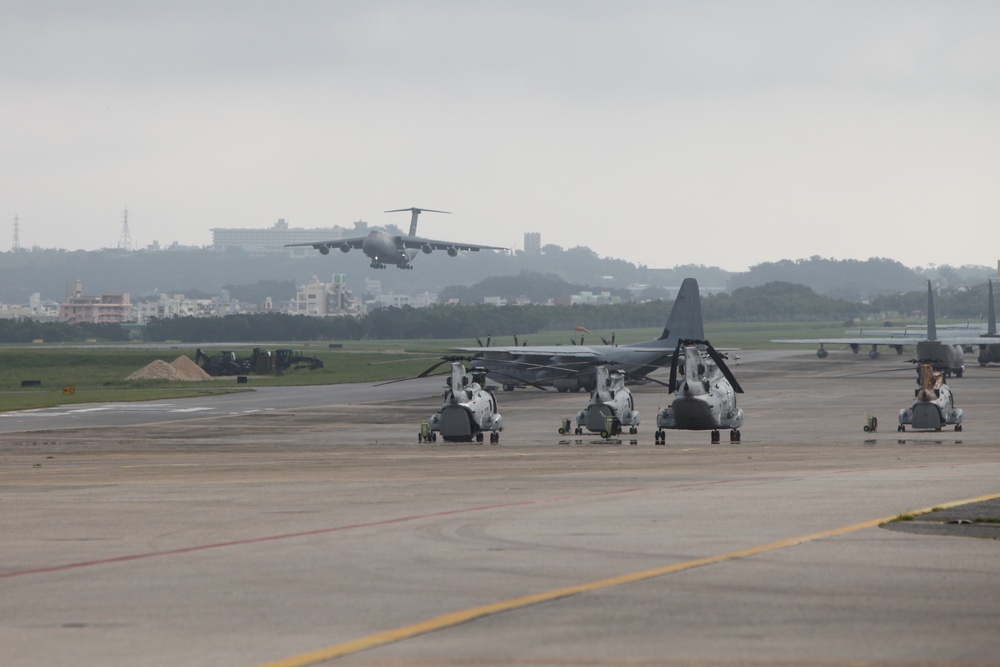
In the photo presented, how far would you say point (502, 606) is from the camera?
460 inches

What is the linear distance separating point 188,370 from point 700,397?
64544 mm

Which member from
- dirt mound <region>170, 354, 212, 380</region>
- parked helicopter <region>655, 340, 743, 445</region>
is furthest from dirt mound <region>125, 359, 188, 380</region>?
parked helicopter <region>655, 340, 743, 445</region>

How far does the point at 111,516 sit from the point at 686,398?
80.3ft

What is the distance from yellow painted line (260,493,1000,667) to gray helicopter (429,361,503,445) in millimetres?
27284

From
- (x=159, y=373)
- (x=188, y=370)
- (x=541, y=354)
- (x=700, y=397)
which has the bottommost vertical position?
(x=159, y=373)

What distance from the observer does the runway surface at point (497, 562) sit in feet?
33.7

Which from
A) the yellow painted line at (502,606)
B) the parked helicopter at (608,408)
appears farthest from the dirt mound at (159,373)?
the yellow painted line at (502,606)

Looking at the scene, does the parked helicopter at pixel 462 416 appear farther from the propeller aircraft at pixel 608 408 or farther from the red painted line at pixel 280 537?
the red painted line at pixel 280 537

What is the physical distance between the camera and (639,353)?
7006cm

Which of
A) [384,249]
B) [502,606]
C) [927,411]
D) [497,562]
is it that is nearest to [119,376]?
[384,249]

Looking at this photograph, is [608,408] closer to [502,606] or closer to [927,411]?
[927,411]

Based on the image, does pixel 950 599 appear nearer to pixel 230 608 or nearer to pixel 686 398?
pixel 230 608

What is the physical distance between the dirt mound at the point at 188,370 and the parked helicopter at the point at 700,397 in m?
61.6

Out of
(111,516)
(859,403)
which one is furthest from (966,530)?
(859,403)
